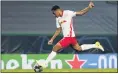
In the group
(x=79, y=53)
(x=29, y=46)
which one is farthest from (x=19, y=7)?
(x=79, y=53)

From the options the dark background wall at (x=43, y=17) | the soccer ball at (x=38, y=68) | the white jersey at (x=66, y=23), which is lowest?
the soccer ball at (x=38, y=68)

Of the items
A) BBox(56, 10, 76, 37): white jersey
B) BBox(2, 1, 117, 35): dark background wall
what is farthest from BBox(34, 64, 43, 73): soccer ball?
BBox(2, 1, 117, 35): dark background wall

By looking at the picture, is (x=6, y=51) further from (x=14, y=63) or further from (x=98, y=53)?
(x=98, y=53)

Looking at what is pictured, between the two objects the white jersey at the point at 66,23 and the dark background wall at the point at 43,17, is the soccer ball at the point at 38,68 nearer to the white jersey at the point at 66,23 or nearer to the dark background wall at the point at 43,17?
the white jersey at the point at 66,23

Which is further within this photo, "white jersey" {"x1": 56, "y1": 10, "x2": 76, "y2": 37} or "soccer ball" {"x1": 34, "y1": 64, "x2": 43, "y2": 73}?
A: "white jersey" {"x1": 56, "y1": 10, "x2": 76, "y2": 37}

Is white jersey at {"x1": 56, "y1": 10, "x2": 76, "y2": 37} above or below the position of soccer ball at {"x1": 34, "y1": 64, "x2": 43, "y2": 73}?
above

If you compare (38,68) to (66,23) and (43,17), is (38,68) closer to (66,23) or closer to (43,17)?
(66,23)

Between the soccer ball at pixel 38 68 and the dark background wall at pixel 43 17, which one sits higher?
the dark background wall at pixel 43 17

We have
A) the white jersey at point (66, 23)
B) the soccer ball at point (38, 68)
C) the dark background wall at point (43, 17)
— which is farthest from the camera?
the dark background wall at point (43, 17)

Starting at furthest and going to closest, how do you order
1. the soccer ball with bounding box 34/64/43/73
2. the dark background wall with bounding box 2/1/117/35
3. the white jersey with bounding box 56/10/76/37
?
the dark background wall with bounding box 2/1/117/35, the white jersey with bounding box 56/10/76/37, the soccer ball with bounding box 34/64/43/73

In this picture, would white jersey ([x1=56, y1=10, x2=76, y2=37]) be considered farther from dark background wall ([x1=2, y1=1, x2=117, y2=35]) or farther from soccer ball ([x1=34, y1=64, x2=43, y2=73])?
dark background wall ([x1=2, y1=1, x2=117, y2=35])

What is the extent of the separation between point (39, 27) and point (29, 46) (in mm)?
556

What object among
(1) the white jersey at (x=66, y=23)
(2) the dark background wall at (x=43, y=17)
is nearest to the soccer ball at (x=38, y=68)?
(1) the white jersey at (x=66, y=23)

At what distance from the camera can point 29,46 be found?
1326 centimetres
